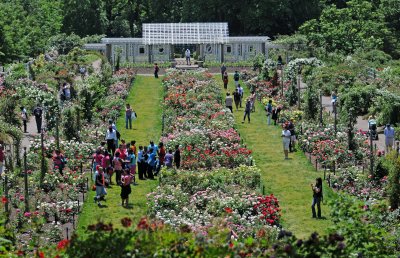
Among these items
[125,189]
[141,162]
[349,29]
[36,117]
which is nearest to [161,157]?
[141,162]

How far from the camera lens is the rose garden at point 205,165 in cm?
1605

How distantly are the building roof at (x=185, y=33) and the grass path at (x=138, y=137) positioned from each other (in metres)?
8.09

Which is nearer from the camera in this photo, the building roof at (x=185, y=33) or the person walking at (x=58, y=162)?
the person walking at (x=58, y=162)

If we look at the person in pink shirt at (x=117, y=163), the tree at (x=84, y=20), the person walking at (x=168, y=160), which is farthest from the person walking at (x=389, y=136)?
the tree at (x=84, y=20)

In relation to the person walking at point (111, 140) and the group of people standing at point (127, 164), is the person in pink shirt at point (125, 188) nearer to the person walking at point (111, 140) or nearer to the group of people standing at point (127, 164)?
the group of people standing at point (127, 164)

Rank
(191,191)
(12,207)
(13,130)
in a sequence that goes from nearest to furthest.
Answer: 1. (12,207)
2. (191,191)
3. (13,130)

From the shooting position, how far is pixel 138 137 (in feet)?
131

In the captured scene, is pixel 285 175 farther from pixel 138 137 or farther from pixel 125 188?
pixel 138 137

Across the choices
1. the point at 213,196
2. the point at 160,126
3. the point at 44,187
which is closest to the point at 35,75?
the point at 160,126

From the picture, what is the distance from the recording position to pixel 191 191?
98.0ft

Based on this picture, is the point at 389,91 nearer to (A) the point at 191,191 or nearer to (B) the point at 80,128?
(B) the point at 80,128

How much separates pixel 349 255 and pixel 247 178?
1535cm

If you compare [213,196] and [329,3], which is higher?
[329,3]

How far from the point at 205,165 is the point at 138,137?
7162mm
